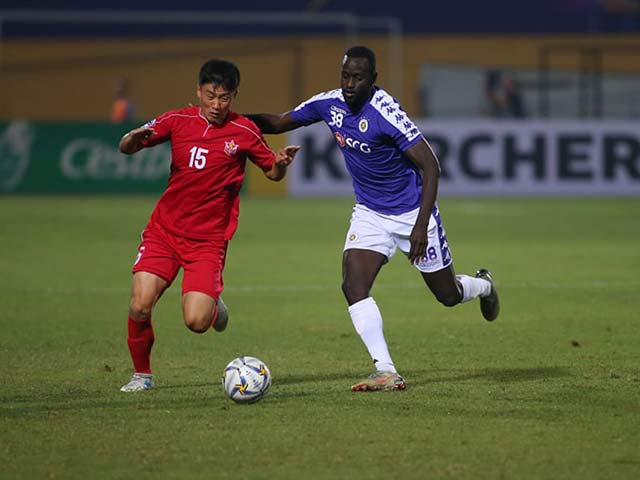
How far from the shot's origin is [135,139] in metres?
7.62

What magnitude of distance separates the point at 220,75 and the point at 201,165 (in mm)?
580

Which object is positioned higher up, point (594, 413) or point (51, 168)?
point (51, 168)

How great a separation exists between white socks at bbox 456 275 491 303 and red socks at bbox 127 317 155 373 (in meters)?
2.17

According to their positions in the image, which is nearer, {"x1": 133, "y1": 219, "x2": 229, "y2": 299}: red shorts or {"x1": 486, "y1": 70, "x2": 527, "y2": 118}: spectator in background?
{"x1": 133, "y1": 219, "x2": 229, "y2": 299}: red shorts

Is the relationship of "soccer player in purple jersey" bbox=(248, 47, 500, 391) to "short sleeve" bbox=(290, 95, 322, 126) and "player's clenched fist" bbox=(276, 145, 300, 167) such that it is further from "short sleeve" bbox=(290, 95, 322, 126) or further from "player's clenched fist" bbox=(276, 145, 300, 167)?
"player's clenched fist" bbox=(276, 145, 300, 167)

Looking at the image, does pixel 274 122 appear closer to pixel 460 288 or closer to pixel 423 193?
pixel 423 193

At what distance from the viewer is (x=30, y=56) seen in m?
34.2

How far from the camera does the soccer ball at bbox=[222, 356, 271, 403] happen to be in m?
7.19

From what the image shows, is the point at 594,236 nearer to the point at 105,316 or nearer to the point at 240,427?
the point at 105,316

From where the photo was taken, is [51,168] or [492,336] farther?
[51,168]

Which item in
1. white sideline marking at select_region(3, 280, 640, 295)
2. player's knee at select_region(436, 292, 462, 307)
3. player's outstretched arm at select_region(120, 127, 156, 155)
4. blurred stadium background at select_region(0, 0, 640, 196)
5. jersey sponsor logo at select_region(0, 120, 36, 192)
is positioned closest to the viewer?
player's outstretched arm at select_region(120, 127, 156, 155)

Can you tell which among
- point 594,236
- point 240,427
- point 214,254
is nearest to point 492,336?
point 214,254

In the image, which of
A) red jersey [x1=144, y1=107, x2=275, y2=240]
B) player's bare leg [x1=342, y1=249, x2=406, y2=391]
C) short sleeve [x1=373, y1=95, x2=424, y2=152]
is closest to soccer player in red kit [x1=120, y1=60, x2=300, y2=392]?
red jersey [x1=144, y1=107, x2=275, y2=240]

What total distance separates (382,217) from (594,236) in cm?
1125
